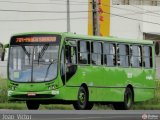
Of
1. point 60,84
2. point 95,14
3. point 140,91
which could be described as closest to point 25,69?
point 60,84

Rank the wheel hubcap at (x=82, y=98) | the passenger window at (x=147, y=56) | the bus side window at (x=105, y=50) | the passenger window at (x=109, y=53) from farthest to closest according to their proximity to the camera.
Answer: the passenger window at (x=147, y=56)
the passenger window at (x=109, y=53)
the bus side window at (x=105, y=50)
the wheel hubcap at (x=82, y=98)

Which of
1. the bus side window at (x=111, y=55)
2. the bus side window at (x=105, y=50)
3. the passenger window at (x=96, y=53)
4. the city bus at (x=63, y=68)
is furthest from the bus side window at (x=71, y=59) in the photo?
the bus side window at (x=111, y=55)

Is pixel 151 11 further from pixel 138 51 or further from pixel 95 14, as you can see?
pixel 138 51

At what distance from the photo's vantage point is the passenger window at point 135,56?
89.9ft

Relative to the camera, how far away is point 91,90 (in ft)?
82.1

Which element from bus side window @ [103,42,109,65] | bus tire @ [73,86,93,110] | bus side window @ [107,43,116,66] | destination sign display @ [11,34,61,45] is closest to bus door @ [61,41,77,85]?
destination sign display @ [11,34,61,45]

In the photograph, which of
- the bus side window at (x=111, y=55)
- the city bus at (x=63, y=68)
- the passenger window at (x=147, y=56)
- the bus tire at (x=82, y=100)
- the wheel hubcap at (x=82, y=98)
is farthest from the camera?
the passenger window at (x=147, y=56)

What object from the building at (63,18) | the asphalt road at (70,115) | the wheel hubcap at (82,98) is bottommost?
the wheel hubcap at (82,98)

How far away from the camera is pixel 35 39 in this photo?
2356 centimetres

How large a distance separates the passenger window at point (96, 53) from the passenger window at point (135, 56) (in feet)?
7.75

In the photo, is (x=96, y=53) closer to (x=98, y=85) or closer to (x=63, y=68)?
(x=98, y=85)

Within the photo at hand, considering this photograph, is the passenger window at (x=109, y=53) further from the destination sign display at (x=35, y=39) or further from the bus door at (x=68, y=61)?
the destination sign display at (x=35, y=39)

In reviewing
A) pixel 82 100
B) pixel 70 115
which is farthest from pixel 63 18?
pixel 70 115

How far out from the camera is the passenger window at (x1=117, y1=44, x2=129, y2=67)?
26406 mm
